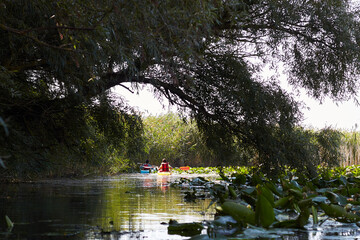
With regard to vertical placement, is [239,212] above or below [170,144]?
below

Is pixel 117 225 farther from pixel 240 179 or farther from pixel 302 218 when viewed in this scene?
pixel 240 179

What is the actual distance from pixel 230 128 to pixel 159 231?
18.5 feet

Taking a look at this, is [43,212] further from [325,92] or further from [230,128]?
[325,92]

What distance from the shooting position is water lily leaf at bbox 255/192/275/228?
262 centimetres

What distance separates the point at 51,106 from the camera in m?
6.79

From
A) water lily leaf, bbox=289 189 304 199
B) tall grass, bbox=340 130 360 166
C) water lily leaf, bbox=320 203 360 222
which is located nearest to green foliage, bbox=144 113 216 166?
tall grass, bbox=340 130 360 166

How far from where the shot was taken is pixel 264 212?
2670 millimetres

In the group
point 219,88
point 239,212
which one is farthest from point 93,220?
point 219,88

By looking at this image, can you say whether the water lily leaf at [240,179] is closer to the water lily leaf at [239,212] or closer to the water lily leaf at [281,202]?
the water lily leaf at [281,202]

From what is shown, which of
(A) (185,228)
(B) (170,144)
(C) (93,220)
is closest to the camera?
(A) (185,228)

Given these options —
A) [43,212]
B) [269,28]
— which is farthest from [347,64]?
[43,212]

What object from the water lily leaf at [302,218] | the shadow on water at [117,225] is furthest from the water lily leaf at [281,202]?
the water lily leaf at [302,218]

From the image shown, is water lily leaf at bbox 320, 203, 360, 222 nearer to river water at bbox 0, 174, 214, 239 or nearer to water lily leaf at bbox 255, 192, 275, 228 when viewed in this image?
water lily leaf at bbox 255, 192, 275, 228

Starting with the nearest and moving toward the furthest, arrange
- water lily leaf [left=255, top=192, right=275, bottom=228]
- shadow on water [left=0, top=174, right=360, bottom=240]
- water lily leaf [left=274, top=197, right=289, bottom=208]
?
water lily leaf [left=255, top=192, right=275, bottom=228], shadow on water [left=0, top=174, right=360, bottom=240], water lily leaf [left=274, top=197, right=289, bottom=208]
